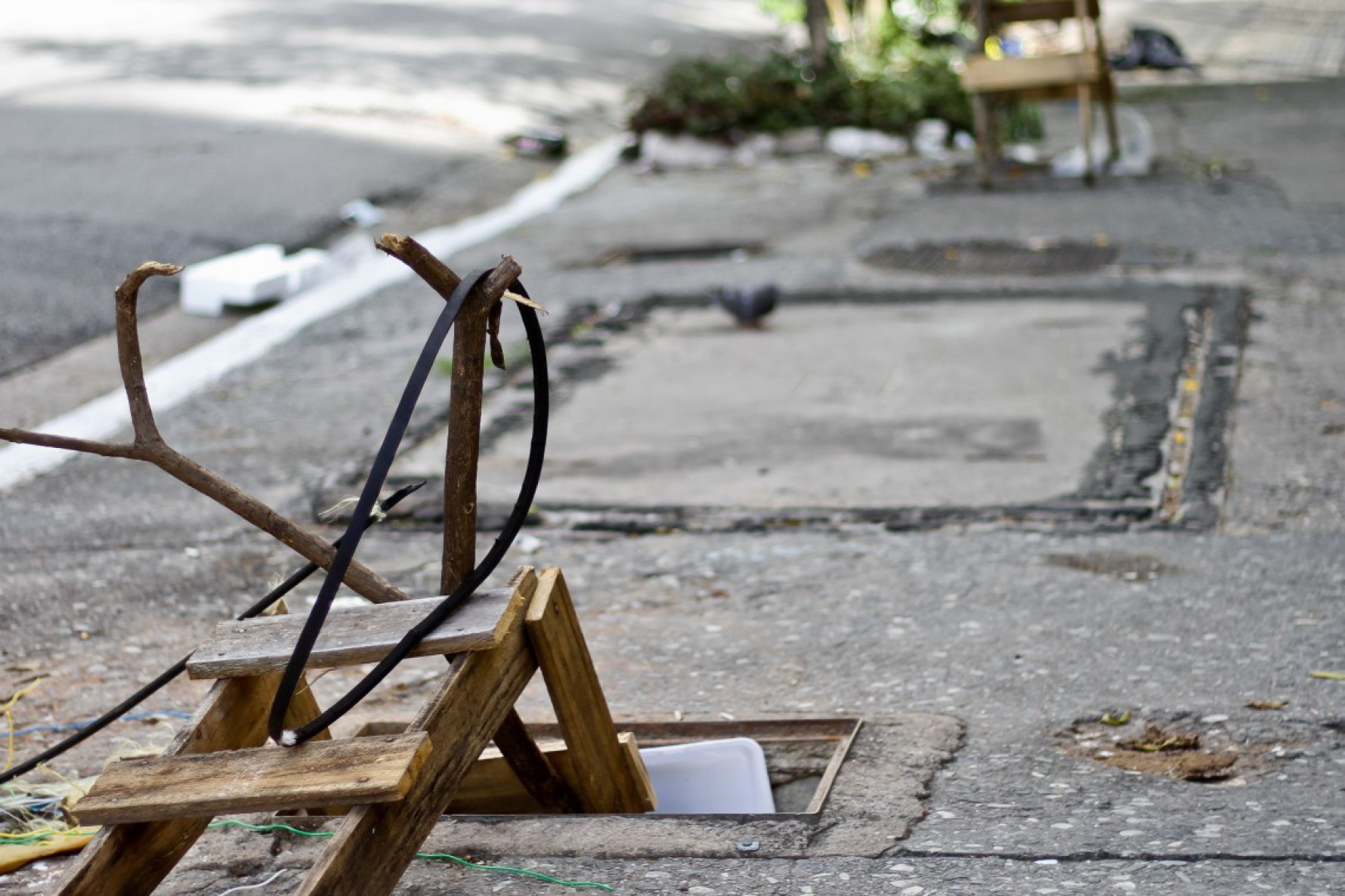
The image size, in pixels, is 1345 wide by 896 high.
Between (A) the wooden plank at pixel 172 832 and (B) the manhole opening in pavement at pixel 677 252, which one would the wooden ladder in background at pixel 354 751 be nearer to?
(A) the wooden plank at pixel 172 832

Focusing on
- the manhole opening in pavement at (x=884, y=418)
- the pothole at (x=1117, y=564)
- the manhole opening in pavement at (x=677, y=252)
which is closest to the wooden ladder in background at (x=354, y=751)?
the pothole at (x=1117, y=564)

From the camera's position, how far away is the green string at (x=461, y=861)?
2701 millimetres

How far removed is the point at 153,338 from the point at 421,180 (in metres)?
3.28

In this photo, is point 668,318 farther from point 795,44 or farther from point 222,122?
point 795,44

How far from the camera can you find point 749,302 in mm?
6703

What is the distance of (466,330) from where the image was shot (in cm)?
245

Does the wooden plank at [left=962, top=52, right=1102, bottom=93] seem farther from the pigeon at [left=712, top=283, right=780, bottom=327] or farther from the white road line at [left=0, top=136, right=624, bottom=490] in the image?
the pigeon at [left=712, top=283, right=780, bottom=327]

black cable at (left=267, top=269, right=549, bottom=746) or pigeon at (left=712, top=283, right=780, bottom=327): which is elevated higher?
black cable at (left=267, top=269, right=549, bottom=746)

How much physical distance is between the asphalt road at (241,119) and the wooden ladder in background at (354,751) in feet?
14.8

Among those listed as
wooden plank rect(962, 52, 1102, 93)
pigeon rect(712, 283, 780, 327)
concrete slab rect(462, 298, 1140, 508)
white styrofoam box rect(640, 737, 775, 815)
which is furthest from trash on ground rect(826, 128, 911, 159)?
white styrofoam box rect(640, 737, 775, 815)

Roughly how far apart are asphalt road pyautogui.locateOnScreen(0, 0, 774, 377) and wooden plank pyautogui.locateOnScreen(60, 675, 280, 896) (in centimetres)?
443

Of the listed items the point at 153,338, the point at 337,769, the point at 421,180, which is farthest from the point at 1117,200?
the point at 337,769

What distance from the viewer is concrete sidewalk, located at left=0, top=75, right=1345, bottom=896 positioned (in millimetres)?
2834

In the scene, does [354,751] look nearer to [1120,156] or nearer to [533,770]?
[533,770]
